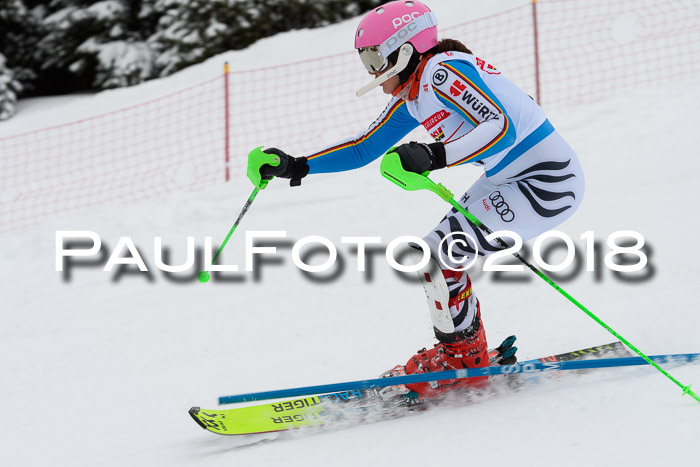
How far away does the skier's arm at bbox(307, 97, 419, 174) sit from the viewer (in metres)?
3.38

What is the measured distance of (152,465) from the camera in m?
3.05

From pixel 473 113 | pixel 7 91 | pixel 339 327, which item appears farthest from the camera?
pixel 7 91

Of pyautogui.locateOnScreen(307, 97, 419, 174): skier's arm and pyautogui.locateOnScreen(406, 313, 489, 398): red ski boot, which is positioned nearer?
pyautogui.locateOnScreen(406, 313, 489, 398): red ski boot

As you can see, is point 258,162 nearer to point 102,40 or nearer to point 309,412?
point 309,412

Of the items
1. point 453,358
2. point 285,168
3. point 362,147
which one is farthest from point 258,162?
point 453,358

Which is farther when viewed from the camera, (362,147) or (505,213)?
(362,147)

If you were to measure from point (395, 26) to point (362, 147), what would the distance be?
68 cm

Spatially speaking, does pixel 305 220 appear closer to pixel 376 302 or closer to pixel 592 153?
pixel 376 302

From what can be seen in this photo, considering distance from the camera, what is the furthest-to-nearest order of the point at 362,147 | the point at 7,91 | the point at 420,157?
the point at 7,91
the point at 362,147
the point at 420,157

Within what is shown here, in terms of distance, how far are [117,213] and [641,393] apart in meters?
5.31

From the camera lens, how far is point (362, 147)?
3416 mm

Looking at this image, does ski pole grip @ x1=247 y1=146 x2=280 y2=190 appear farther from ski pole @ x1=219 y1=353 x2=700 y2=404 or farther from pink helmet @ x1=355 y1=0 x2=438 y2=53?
ski pole @ x1=219 y1=353 x2=700 y2=404

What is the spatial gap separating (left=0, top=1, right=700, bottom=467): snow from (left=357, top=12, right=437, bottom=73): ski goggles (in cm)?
152

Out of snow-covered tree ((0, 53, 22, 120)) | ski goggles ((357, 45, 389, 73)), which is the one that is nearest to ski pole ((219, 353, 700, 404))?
ski goggles ((357, 45, 389, 73))
